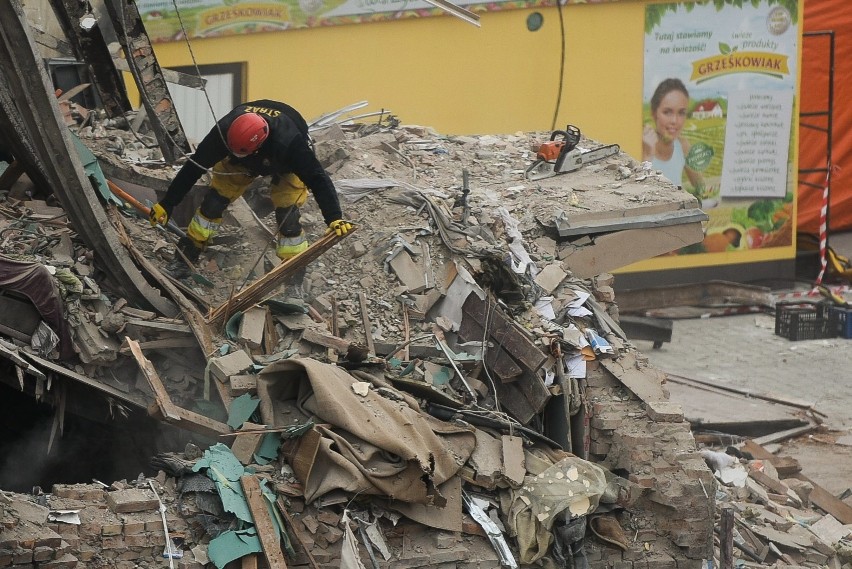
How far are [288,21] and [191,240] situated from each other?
6512 mm

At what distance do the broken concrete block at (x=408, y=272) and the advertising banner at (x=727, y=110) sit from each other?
7.26 m

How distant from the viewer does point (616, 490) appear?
818 centimetres

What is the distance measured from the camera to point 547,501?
25.1ft

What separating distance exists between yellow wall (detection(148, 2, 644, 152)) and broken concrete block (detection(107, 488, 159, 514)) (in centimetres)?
893

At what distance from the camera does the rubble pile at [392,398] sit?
715 centimetres

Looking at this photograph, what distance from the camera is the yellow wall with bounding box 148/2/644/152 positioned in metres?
15.2

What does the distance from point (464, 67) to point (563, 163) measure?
13.0 feet

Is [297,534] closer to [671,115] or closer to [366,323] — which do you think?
[366,323]

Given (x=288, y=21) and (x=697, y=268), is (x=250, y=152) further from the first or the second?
(x=697, y=268)

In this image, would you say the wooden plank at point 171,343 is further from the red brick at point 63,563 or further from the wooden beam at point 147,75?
the wooden beam at point 147,75

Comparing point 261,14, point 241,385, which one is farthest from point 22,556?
point 261,14

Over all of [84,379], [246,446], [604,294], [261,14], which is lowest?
[604,294]

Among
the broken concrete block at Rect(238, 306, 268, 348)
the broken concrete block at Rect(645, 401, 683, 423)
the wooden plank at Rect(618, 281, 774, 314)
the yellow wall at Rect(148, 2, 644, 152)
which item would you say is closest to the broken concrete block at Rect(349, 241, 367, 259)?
the broken concrete block at Rect(238, 306, 268, 348)

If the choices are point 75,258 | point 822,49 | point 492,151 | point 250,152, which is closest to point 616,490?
point 250,152
